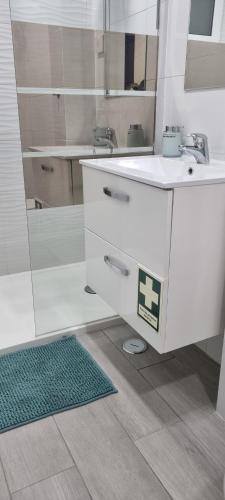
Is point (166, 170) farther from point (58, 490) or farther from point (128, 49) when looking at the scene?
point (58, 490)

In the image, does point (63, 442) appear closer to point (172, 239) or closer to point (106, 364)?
point (106, 364)

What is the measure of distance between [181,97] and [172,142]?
21 cm

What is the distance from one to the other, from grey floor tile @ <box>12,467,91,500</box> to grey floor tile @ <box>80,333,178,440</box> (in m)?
0.24

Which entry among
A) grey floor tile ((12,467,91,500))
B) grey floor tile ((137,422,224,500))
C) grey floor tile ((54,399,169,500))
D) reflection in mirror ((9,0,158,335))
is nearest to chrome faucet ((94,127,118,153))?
reflection in mirror ((9,0,158,335))

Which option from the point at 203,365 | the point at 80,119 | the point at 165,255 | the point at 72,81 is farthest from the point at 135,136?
the point at 203,365

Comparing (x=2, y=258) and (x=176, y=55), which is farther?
(x=2, y=258)

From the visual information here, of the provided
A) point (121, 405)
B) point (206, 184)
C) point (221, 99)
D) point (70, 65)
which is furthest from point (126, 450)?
point (70, 65)

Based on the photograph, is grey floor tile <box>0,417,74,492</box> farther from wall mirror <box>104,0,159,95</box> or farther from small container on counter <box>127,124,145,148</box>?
wall mirror <box>104,0,159,95</box>

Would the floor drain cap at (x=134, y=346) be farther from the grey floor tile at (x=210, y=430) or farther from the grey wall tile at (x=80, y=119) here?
the grey wall tile at (x=80, y=119)

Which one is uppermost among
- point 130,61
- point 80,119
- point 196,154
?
point 130,61

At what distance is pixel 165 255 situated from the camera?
3.49 ft

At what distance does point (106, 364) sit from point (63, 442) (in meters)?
0.42

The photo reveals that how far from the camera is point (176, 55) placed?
161cm

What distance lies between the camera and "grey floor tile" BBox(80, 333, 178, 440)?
129 cm
